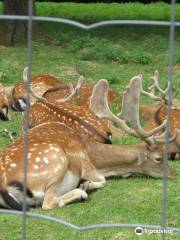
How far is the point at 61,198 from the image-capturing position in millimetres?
5332

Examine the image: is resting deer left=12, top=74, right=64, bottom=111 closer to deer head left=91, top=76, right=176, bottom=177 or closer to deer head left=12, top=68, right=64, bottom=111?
deer head left=12, top=68, right=64, bottom=111

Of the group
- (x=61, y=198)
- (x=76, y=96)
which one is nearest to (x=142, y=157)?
(x=61, y=198)

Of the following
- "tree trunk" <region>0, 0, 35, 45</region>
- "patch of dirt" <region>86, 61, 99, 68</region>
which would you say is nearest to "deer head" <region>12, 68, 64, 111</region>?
"patch of dirt" <region>86, 61, 99, 68</region>

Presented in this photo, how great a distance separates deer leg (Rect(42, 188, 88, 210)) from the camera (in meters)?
5.25

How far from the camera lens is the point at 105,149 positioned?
19.7 ft

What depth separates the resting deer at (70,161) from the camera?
5.24m

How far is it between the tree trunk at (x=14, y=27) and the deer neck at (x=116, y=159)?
6.94 m

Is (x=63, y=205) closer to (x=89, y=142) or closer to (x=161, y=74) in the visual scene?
(x=89, y=142)

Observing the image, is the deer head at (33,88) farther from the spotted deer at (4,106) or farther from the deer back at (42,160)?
the deer back at (42,160)

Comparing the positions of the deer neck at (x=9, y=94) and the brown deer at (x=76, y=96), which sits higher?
the brown deer at (x=76, y=96)

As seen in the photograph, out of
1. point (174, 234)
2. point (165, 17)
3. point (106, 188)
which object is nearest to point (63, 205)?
point (106, 188)

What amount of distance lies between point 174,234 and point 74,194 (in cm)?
106

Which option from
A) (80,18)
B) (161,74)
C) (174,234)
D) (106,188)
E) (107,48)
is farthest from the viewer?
(80,18)

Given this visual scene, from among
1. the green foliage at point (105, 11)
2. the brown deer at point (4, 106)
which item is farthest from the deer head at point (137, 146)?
the green foliage at point (105, 11)
